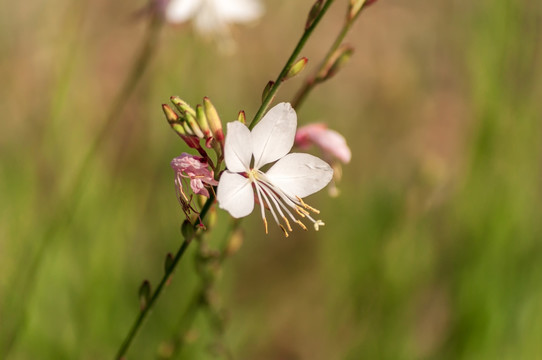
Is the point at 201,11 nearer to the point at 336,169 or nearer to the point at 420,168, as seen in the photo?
the point at 336,169

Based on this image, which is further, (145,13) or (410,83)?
(410,83)

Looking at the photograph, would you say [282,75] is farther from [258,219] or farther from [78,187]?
[258,219]

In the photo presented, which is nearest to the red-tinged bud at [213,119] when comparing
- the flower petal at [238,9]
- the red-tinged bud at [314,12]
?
the red-tinged bud at [314,12]

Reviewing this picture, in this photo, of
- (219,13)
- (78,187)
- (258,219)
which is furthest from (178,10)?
(258,219)

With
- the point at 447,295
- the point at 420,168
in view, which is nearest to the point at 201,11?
the point at 420,168

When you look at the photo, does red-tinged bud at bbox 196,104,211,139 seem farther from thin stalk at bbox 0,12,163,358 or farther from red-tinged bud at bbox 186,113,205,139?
thin stalk at bbox 0,12,163,358

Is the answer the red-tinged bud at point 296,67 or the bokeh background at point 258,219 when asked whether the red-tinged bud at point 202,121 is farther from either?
the bokeh background at point 258,219

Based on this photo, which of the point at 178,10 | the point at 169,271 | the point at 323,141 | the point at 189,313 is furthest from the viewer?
the point at 178,10

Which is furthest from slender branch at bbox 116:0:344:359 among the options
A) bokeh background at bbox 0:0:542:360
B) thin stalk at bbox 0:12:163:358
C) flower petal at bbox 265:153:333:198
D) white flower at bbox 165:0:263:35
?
white flower at bbox 165:0:263:35
